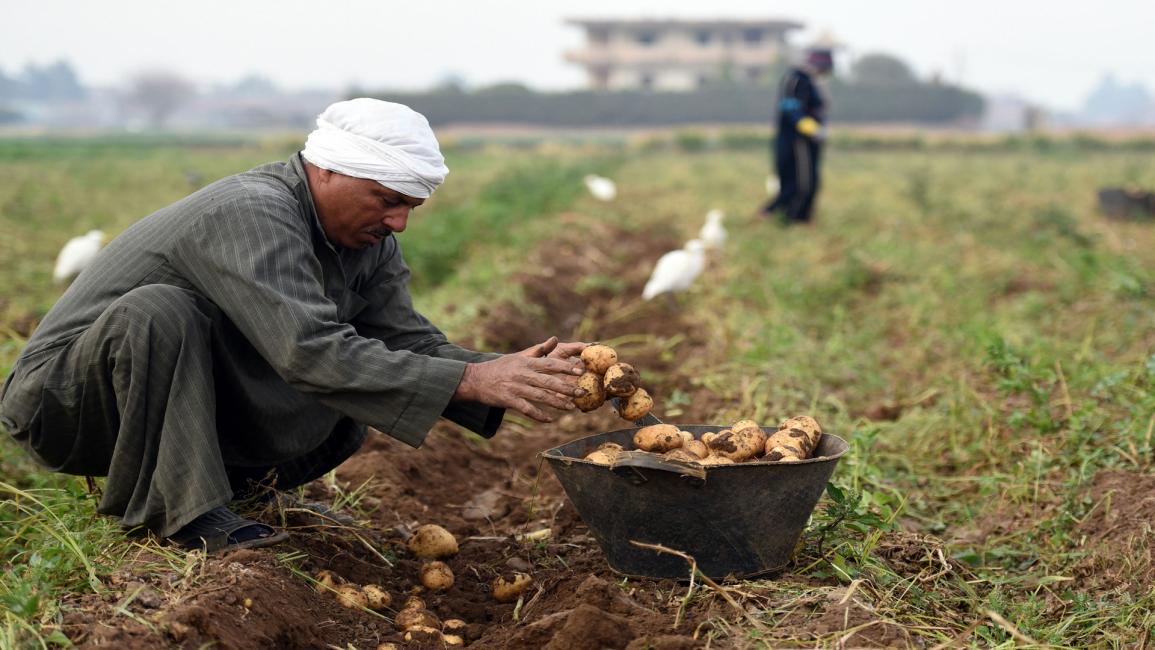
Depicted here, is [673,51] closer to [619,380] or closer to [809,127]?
[809,127]

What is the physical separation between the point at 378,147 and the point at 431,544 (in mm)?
1394

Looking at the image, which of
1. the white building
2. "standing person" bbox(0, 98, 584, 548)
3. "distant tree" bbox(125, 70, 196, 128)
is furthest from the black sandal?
"distant tree" bbox(125, 70, 196, 128)

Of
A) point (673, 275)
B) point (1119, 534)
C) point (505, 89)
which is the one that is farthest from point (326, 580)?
point (505, 89)

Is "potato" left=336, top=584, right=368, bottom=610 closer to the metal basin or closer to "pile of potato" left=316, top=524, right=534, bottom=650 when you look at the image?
"pile of potato" left=316, top=524, right=534, bottom=650

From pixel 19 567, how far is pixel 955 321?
5756 mm

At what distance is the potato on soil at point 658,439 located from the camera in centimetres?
319

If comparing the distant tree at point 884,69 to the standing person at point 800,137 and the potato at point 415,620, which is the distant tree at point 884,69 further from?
the potato at point 415,620

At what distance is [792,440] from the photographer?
316 centimetres

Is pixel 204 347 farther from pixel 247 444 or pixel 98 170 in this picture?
pixel 98 170

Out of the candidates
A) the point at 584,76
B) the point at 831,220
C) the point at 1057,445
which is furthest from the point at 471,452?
the point at 584,76

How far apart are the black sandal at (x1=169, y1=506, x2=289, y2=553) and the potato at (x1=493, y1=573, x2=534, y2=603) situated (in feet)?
2.23

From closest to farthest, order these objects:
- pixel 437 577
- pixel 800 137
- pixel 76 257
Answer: pixel 437 577, pixel 76 257, pixel 800 137

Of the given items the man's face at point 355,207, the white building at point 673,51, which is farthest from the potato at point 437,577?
the white building at point 673,51

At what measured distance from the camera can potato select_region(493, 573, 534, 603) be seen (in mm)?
3387
